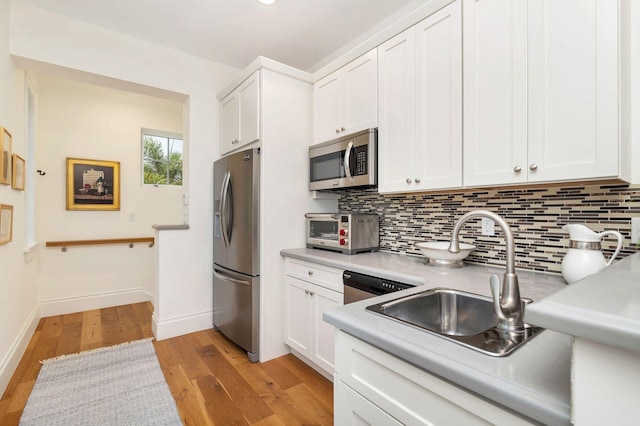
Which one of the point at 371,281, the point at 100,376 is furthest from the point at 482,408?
the point at 100,376

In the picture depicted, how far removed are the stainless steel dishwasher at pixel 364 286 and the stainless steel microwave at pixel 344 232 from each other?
39cm

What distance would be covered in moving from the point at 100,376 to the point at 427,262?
2.36 meters

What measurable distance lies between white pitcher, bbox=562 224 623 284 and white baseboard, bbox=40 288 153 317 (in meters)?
4.31

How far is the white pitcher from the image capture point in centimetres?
124

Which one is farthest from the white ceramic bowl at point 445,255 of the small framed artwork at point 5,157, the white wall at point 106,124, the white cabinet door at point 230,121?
the small framed artwork at point 5,157

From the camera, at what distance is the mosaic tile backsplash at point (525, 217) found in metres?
1.40

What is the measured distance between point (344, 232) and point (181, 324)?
1814mm

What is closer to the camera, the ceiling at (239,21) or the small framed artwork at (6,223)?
the small framed artwork at (6,223)

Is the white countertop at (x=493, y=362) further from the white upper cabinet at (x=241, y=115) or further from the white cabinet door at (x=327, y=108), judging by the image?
the white upper cabinet at (x=241, y=115)

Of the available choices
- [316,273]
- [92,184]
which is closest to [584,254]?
[316,273]

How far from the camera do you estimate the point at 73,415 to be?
5.74 feet

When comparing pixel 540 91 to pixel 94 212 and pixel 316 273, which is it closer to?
pixel 316 273

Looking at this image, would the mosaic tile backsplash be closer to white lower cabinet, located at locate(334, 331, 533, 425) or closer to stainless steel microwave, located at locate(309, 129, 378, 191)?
stainless steel microwave, located at locate(309, 129, 378, 191)

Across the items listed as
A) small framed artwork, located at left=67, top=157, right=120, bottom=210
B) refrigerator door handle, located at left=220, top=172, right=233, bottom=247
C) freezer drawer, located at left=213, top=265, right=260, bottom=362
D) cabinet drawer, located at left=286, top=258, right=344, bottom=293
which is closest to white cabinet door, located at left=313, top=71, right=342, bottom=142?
refrigerator door handle, located at left=220, top=172, right=233, bottom=247
